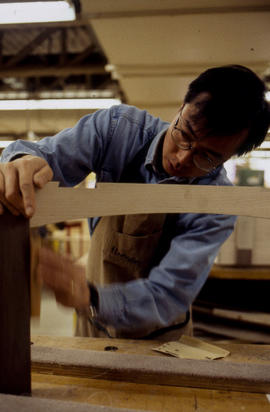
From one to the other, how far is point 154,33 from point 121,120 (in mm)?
433

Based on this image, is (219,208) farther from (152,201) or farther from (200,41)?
(200,41)

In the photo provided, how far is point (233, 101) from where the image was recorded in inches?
30.2

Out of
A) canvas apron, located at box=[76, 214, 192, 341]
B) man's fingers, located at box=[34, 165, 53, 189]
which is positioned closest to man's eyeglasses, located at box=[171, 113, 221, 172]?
canvas apron, located at box=[76, 214, 192, 341]

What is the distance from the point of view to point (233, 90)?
0.77 meters

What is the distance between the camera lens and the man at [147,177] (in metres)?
0.66

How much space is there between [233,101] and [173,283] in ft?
1.61

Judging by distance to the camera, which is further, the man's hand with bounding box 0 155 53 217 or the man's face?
the man's face

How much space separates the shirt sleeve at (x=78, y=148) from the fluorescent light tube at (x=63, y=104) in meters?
0.34

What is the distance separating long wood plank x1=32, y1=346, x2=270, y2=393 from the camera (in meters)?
0.73

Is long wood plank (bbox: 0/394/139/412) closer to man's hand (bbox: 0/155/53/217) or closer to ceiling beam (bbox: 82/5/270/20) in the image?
man's hand (bbox: 0/155/53/217)

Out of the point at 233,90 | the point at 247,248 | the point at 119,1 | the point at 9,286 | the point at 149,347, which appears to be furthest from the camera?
the point at 247,248

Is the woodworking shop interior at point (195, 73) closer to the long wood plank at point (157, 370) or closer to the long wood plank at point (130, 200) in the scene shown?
the long wood plank at point (157, 370)

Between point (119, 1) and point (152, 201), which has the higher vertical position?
point (119, 1)

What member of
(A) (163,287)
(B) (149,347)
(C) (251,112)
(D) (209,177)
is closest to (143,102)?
(D) (209,177)
